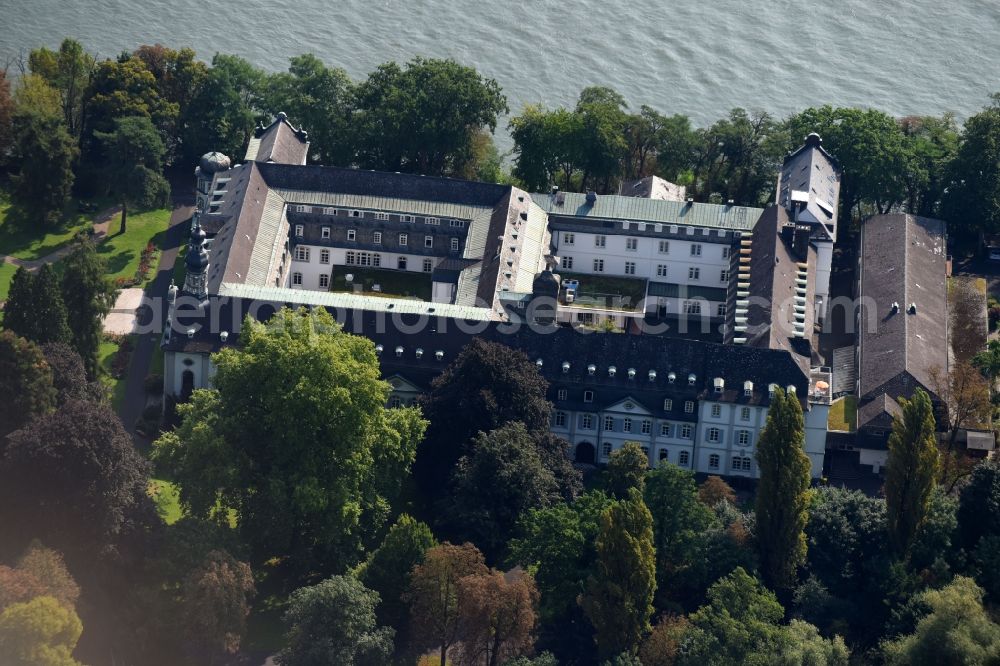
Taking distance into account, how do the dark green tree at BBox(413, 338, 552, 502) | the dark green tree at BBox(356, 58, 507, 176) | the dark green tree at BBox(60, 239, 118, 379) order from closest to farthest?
the dark green tree at BBox(413, 338, 552, 502) → the dark green tree at BBox(60, 239, 118, 379) → the dark green tree at BBox(356, 58, 507, 176)

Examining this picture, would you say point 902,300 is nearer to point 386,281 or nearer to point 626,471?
point 626,471

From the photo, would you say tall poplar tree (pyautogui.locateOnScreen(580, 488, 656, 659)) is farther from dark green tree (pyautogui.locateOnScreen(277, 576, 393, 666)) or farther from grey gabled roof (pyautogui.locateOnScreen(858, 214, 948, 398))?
grey gabled roof (pyautogui.locateOnScreen(858, 214, 948, 398))

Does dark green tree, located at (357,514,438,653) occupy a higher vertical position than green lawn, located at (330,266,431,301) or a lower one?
lower

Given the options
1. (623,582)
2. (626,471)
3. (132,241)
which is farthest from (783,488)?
(132,241)

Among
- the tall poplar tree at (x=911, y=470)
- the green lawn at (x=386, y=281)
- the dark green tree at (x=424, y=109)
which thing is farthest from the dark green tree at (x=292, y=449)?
the dark green tree at (x=424, y=109)

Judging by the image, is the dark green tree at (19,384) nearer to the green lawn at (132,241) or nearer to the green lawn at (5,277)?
the green lawn at (5,277)

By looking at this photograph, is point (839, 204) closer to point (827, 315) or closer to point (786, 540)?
point (827, 315)

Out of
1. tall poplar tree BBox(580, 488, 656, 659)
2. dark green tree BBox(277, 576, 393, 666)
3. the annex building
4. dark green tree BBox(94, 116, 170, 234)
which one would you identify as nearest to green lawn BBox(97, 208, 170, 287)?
dark green tree BBox(94, 116, 170, 234)
